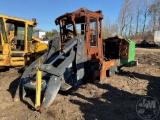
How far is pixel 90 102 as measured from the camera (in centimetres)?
575

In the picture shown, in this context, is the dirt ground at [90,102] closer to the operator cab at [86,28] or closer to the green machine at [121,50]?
the operator cab at [86,28]

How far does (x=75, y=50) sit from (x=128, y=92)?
2038mm

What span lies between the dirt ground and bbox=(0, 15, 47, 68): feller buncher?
1.00m

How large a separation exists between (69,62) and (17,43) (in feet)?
14.1

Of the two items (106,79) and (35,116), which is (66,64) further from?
(106,79)

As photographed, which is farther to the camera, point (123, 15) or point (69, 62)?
point (123, 15)

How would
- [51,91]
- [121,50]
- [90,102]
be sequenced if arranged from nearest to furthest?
1. [51,91]
2. [90,102]
3. [121,50]

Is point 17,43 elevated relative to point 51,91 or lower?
elevated

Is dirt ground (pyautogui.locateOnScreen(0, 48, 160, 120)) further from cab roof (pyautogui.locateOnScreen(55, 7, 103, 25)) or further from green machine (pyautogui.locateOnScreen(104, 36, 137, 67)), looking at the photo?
cab roof (pyautogui.locateOnScreen(55, 7, 103, 25))

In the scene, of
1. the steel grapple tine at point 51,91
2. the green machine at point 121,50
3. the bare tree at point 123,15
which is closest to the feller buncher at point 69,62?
the steel grapple tine at point 51,91

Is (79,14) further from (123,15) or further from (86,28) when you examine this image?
(123,15)

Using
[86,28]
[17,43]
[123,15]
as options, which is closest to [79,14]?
[86,28]

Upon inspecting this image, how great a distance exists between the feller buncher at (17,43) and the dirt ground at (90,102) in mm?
1005

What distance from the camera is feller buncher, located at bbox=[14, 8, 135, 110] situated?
5469 millimetres
